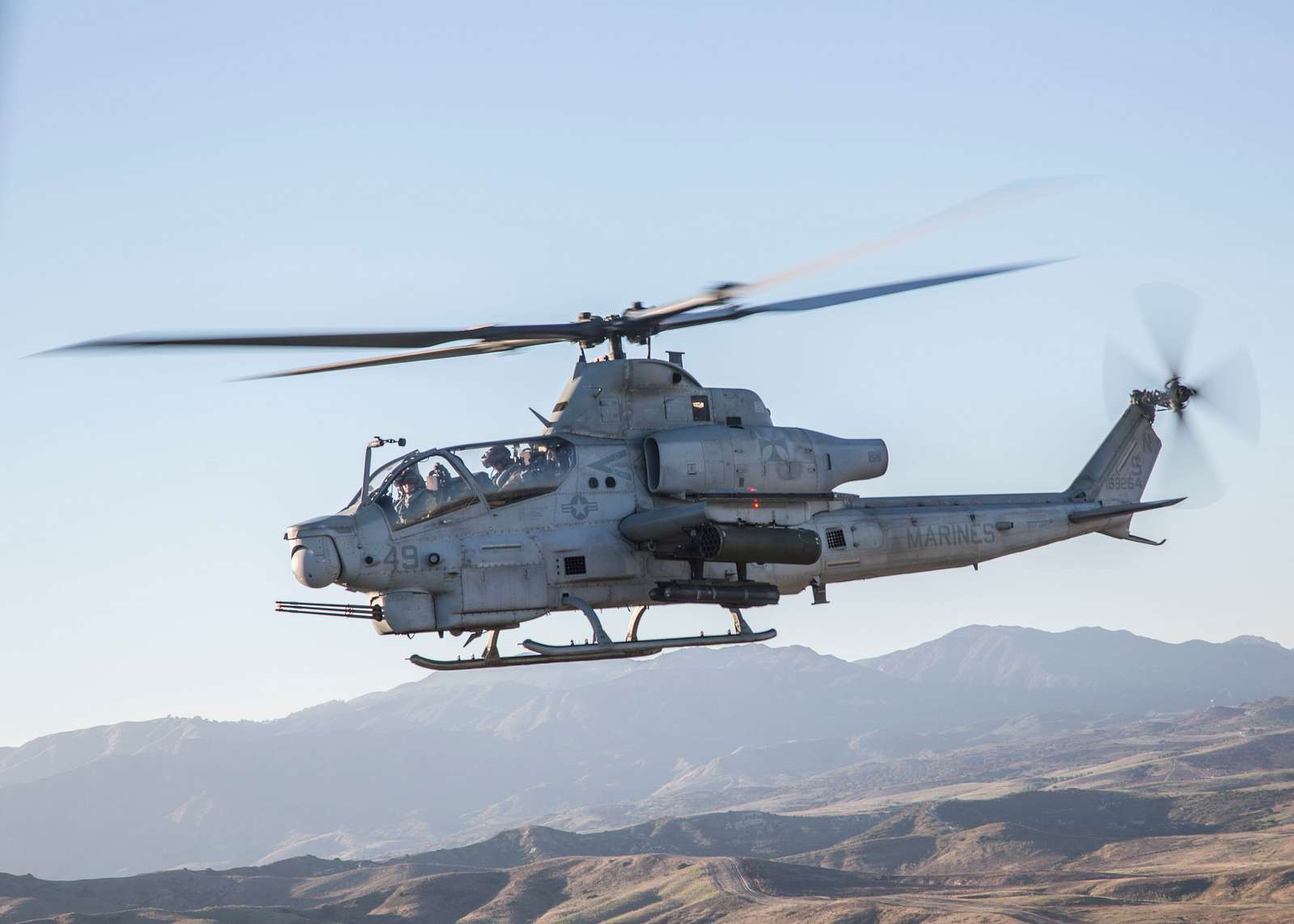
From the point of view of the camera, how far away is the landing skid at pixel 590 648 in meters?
25.2

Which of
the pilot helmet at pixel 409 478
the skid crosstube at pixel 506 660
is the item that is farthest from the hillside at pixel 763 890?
the pilot helmet at pixel 409 478

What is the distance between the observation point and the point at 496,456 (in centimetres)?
2727

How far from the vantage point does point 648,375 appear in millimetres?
28812

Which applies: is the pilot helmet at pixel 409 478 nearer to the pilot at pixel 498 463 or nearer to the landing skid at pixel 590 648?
the pilot at pixel 498 463

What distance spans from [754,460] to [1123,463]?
12546mm

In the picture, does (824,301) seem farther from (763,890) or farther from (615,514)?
(763,890)

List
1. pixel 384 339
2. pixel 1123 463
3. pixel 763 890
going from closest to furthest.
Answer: pixel 384 339, pixel 1123 463, pixel 763 890

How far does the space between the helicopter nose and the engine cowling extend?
6.31 m

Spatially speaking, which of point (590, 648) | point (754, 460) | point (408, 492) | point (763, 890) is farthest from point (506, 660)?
point (763, 890)

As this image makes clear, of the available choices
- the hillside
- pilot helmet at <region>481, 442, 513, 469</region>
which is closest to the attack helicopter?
pilot helmet at <region>481, 442, 513, 469</region>

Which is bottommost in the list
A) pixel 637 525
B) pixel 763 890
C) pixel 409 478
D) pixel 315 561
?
pixel 763 890

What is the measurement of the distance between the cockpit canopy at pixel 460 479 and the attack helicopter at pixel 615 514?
3cm

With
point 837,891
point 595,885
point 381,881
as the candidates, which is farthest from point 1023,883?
point 381,881

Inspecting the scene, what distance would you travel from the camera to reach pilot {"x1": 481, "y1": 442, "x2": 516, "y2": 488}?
88.7ft
